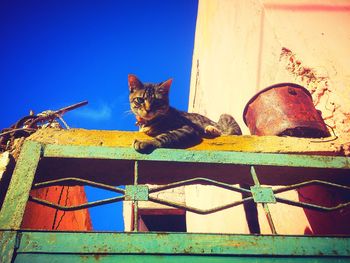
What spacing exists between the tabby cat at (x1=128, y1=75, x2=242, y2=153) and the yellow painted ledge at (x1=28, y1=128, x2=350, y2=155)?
17cm

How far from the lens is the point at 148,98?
2.78 meters

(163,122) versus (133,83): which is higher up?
Result: (133,83)

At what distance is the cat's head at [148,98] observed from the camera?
2670 mm

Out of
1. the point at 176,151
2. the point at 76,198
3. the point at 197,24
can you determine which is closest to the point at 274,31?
the point at 176,151

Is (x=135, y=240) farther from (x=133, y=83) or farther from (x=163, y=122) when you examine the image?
(x=133, y=83)

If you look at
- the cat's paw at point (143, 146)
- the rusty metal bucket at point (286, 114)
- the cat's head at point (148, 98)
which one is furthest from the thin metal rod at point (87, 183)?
the rusty metal bucket at point (286, 114)

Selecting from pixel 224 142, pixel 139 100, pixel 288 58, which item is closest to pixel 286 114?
pixel 224 142

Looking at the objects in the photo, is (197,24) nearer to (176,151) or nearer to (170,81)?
(170,81)

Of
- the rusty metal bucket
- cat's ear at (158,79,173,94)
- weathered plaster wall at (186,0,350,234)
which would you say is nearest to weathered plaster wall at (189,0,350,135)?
weathered plaster wall at (186,0,350,234)

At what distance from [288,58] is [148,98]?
174 cm

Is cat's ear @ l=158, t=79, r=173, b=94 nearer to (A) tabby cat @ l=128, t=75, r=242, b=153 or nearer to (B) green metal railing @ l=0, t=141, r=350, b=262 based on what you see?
(A) tabby cat @ l=128, t=75, r=242, b=153

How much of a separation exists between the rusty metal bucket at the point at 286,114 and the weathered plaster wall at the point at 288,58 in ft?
0.78

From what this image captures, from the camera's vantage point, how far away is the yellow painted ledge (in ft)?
6.28

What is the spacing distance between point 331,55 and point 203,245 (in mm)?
2584
